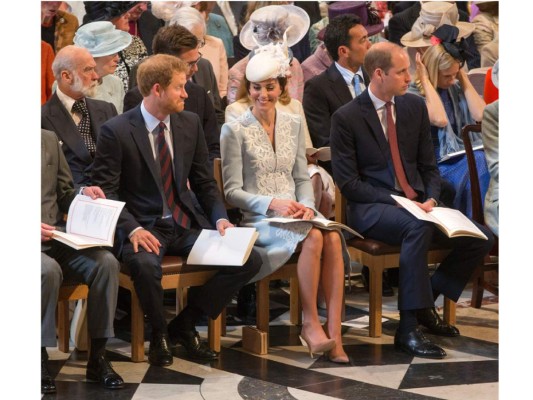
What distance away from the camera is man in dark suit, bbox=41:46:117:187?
4836 mm

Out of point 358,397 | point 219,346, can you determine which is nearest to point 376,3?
point 219,346

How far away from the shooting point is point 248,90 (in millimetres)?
5133

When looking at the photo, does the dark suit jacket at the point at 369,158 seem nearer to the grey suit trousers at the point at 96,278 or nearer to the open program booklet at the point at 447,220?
the open program booklet at the point at 447,220

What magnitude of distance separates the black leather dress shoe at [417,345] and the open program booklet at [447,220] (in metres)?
0.49

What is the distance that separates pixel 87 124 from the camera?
496 centimetres

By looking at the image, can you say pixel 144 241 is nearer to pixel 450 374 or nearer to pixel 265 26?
pixel 450 374

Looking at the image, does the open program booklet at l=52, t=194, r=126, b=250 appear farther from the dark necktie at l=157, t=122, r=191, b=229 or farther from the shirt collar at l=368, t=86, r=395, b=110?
the shirt collar at l=368, t=86, r=395, b=110

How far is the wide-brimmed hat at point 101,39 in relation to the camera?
5.48 metres

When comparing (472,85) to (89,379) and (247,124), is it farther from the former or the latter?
(89,379)

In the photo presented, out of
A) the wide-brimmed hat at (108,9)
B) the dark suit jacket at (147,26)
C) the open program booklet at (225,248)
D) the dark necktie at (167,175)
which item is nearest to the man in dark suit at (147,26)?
the dark suit jacket at (147,26)

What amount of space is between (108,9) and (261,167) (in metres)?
2.09

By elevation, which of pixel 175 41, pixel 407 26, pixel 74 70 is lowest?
pixel 74 70

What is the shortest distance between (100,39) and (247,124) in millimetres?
1190

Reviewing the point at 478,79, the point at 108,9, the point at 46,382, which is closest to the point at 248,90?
the point at 108,9
